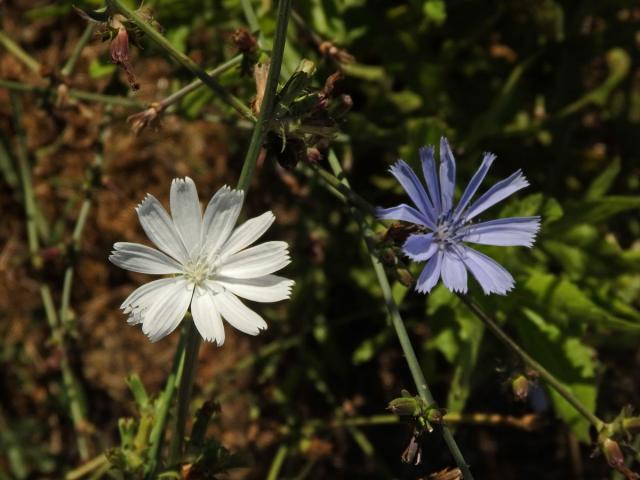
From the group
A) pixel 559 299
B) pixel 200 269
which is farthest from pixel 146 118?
pixel 559 299

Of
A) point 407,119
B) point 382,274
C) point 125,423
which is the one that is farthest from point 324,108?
point 407,119

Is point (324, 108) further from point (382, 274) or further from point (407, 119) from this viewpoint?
point (407, 119)

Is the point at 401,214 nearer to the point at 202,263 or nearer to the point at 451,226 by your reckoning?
the point at 451,226

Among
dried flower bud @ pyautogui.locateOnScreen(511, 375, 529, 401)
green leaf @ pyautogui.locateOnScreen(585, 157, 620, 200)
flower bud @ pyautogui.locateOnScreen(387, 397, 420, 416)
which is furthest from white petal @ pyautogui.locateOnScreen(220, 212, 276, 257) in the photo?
green leaf @ pyautogui.locateOnScreen(585, 157, 620, 200)

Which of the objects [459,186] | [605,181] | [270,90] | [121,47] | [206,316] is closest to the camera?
[270,90]

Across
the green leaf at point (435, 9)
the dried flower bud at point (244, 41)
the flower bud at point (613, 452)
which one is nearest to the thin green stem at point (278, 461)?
the flower bud at point (613, 452)
